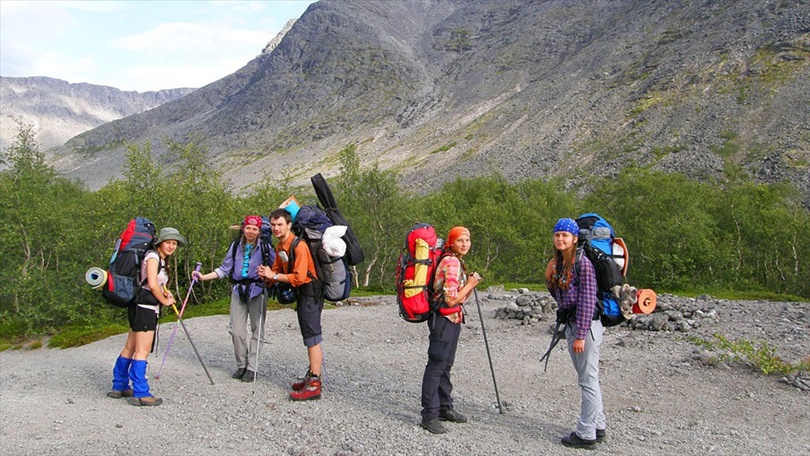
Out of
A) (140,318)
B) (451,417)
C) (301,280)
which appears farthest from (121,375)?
(451,417)

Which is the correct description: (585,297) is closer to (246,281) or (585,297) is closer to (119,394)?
(246,281)

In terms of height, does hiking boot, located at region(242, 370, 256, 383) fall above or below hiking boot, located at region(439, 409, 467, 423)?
below

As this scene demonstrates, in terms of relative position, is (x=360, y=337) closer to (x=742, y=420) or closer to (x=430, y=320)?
(x=430, y=320)

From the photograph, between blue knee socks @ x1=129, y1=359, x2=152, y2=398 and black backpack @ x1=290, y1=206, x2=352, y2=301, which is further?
blue knee socks @ x1=129, y1=359, x2=152, y2=398

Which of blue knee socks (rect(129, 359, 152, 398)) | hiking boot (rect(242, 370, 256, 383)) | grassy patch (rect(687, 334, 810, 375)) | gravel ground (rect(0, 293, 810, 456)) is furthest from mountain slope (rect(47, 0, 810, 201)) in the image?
grassy patch (rect(687, 334, 810, 375))

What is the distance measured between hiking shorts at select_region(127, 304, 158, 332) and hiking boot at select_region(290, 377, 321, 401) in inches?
86.4

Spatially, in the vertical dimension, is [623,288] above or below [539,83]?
below

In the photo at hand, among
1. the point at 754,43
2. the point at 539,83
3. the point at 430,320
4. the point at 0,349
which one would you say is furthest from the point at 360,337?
the point at 539,83

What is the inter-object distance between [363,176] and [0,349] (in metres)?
17.2

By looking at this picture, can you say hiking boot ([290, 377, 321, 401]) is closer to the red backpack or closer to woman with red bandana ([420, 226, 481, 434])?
Answer: woman with red bandana ([420, 226, 481, 434])

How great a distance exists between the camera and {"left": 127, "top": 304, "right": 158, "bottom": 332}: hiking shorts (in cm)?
735

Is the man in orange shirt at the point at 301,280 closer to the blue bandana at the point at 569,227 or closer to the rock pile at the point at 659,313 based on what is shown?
the blue bandana at the point at 569,227

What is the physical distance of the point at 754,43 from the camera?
88250mm

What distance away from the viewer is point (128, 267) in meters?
7.24
